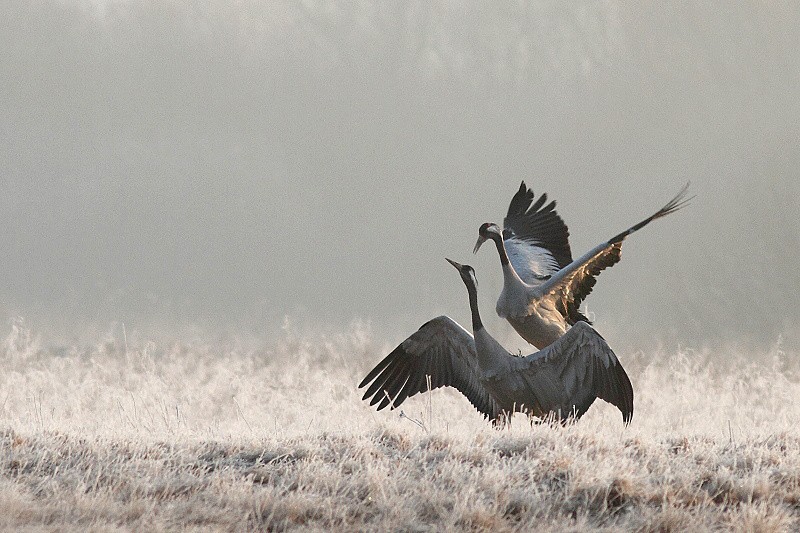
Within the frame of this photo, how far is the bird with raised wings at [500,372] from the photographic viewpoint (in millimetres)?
8641

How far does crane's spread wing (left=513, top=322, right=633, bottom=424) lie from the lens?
8.57 m

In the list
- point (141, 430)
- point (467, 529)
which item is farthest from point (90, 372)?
point (467, 529)

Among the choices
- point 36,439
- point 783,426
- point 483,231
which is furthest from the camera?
point 483,231

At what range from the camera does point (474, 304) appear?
30.4 ft

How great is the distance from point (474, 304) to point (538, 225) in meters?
3.03

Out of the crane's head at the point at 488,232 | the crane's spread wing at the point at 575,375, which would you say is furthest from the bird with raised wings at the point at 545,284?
the crane's spread wing at the point at 575,375

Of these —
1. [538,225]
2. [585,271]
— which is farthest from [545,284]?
[538,225]

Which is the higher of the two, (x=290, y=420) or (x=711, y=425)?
(x=290, y=420)

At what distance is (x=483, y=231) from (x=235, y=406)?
530 cm

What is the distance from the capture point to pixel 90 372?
16109 millimetres

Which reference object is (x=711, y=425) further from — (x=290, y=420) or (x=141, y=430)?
(x=141, y=430)

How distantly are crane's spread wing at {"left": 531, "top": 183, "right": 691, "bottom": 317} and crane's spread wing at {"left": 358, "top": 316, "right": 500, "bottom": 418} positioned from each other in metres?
0.87

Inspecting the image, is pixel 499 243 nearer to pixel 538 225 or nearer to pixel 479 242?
pixel 479 242

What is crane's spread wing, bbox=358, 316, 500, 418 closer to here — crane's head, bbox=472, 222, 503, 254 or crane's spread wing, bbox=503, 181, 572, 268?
crane's head, bbox=472, 222, 503, 254
